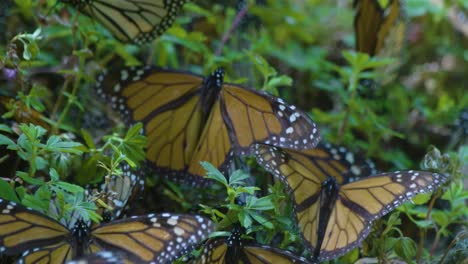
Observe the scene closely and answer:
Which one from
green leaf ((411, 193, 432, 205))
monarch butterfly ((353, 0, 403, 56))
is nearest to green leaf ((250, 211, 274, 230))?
green leaf ((411, 193, 432, 205))

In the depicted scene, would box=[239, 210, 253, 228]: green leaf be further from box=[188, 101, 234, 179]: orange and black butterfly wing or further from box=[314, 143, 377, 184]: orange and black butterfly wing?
box=[314, 143, 377, 184]: orange and black butterfly wing

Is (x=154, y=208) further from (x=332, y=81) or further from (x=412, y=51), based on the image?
(x=412, y=51)

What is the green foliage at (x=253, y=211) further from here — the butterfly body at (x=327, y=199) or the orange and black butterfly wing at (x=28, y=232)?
the orange and black butterfly wing at (x=28, y=232)

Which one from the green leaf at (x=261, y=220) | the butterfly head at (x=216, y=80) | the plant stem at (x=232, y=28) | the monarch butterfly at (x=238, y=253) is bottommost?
the monarch butterfly at (x=238, y=253)

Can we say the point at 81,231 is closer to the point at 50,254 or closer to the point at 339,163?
the point at 50,254

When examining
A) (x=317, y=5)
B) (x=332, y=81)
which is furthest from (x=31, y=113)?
(x=317, y=5)

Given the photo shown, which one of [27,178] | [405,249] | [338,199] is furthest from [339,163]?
[27,178]

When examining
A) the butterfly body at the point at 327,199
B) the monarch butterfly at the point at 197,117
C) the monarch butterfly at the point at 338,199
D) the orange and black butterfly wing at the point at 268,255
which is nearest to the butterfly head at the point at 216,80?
the monarch butterfly at the point at 197,117
